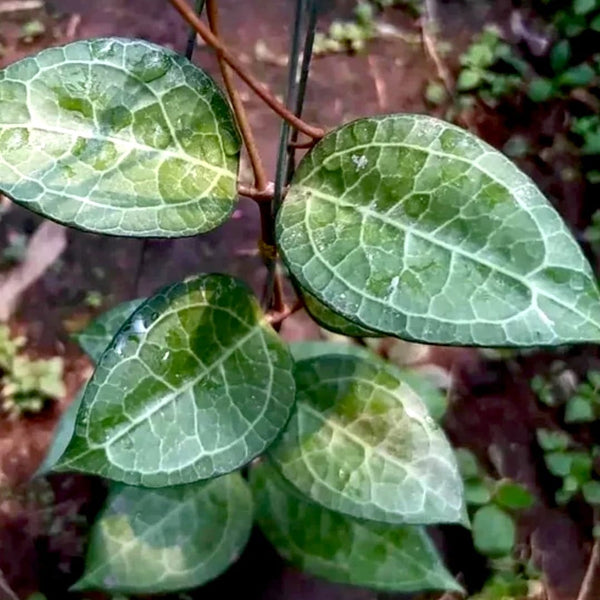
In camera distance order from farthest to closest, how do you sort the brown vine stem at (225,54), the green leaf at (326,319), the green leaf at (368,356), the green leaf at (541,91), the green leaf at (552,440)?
the green leaf at (541,91) → the green leaf at (552,440) → the green leaf at (368,356) → the green leaf at (326,319) → the brown vine stem at (225,54)

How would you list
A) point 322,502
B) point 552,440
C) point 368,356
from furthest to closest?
point 552,440 < point 368,356 < point 322,502

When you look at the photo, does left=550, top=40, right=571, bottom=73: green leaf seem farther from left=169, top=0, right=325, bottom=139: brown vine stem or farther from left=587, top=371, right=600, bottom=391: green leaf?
left=169, top=0, right=325, bottom=139: brown vine stem

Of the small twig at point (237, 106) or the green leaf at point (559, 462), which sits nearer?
the small twig at point (237, 106)

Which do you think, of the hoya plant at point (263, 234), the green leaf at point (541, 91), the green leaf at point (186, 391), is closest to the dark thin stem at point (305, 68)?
the hoya plant at point (263, 234)

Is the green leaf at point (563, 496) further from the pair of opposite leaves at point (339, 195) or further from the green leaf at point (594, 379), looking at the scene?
the pair of opposite leaves at point (339, 195)

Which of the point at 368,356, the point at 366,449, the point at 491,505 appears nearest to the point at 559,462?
the point at 491,505

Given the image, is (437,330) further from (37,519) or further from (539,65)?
(539,65)

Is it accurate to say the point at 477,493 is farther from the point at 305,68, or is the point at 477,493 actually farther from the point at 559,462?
the point at 305,68
